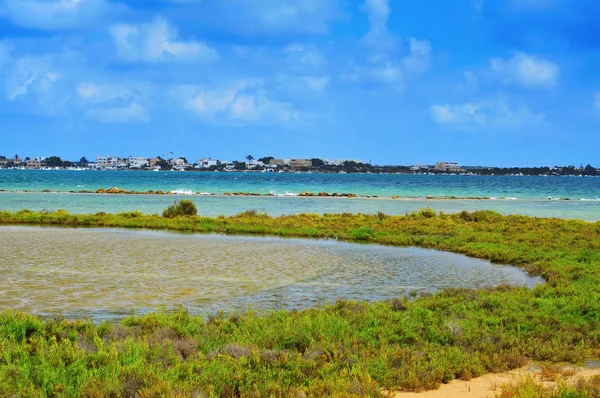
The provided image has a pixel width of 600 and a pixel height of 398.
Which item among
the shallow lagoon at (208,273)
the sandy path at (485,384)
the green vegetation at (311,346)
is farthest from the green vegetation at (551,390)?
the shallow lagoon at (208,273)

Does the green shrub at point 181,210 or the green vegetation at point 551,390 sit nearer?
the green vegetation at point 551,390

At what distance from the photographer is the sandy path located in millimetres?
9039

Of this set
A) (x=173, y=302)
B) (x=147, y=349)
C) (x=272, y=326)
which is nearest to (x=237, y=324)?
(x=272, y=326)

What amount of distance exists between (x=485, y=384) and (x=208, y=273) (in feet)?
44.5

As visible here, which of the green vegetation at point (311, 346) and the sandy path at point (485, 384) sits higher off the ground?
the green vegetation at point (311, 346)

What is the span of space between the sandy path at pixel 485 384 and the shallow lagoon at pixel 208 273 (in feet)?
22.5

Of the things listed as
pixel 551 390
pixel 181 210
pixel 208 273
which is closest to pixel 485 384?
pixel 551 390

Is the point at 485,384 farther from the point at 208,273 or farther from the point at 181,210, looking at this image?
the point at 181,210

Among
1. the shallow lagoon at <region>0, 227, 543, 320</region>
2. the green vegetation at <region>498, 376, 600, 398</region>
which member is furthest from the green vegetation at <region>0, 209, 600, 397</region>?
the shallow lagoon at <region>0, 227, 543, 320</region>

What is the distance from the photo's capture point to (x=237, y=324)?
1285 centimetres

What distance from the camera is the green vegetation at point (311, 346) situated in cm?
857

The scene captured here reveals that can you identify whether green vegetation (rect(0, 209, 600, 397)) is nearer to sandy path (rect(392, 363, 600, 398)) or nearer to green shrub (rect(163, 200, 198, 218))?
sandy path (rect(392, 363, 600, 398))

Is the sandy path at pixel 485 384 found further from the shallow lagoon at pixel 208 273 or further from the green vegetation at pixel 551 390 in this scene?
the shallow lagoon at pixel 208 273

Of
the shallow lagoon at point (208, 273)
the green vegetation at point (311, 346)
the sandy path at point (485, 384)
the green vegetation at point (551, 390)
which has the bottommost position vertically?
the shallow lagoon at point (208, 273)
